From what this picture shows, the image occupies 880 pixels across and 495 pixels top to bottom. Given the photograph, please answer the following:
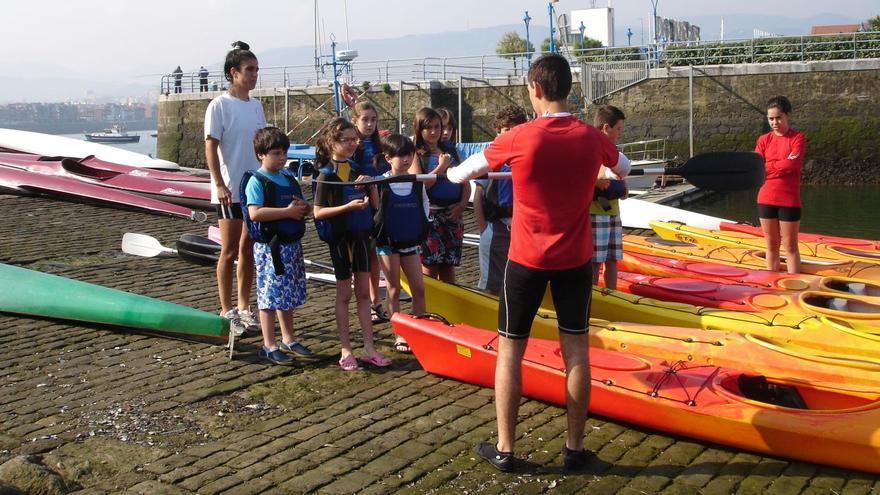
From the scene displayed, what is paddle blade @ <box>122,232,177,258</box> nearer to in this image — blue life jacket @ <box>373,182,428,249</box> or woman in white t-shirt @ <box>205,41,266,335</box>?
woman in white t-shirt @ <box>205,41,266,335</box>

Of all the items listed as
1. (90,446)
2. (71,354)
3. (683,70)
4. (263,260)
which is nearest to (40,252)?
(71,354)

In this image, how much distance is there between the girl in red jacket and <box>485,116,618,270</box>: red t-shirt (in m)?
4.10

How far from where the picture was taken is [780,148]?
7.42 meters

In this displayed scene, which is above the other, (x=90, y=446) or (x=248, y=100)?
(x=248, y=100)

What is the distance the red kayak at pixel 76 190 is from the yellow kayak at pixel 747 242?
5926mm

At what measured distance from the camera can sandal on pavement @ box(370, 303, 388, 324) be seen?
21.4ft

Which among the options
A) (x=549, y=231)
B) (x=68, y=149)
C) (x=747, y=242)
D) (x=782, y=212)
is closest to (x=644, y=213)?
(x=747, y=242)

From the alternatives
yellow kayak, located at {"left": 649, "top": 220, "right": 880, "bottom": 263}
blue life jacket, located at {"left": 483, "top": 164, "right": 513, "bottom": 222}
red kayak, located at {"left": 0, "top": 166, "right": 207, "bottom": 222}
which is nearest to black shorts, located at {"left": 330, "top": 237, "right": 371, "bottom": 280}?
blue life jacket, located at {"left": 483, "top": 164, "right": 513, "bottom": 222}

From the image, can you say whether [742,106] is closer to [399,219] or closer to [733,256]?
[733,256]

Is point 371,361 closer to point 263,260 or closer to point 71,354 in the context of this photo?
point 263,260

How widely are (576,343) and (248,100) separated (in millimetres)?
3298

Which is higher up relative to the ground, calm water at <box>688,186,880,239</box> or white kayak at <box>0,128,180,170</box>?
white kayak at <box>0,128,180,170</box>

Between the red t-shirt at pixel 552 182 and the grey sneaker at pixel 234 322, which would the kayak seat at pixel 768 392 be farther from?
the grey sneaker at pixel 234 322

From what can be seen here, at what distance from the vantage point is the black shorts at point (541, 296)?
3.80m
